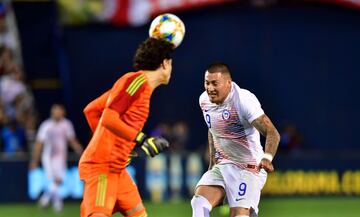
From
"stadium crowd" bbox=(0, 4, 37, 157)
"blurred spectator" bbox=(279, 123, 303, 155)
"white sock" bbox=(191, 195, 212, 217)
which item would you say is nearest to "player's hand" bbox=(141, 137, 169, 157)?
"white sock" bbox=(191, 195, 212, 217)

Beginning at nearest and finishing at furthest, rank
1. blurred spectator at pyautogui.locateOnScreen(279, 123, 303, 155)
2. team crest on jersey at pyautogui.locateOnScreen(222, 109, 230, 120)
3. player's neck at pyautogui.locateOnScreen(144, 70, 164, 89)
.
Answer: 1. player's neck at pyautogui.locateOnScreen(144, 70, 164, 89)
2. team crest on jersey at pyautogui.locateOnScreen(222, 109, 230, 120)
3. blurred spectator at pyautogui.locateOnScreen(279, 123, 303, 155)

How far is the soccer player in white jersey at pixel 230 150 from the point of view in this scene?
10.6 meters

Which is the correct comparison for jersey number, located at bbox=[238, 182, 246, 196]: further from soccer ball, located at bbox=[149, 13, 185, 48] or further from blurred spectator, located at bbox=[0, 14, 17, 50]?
blurred spectator, located at bbox=[0, 14, 17, 50]

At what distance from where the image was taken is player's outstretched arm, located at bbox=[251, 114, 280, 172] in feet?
32.6

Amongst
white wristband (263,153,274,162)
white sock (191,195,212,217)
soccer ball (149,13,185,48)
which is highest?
soccer ball (149,13,185,48)

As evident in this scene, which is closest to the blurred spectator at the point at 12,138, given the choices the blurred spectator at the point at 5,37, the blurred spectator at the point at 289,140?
the blurred spectator at the point at 5,37

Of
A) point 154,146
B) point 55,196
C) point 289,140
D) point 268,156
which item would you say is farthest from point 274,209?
point 154,146

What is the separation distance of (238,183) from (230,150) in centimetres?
34

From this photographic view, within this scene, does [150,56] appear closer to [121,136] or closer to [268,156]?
[121,136]

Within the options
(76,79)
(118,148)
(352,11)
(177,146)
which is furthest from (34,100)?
(118,148)

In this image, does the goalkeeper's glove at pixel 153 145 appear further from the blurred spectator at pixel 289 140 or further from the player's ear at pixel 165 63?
the blurred spectator at pixel 289 140

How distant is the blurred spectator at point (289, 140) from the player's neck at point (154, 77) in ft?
49.9

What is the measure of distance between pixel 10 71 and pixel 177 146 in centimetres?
414

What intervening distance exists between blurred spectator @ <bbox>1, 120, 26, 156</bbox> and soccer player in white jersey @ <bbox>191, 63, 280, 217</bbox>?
11.3 metres
